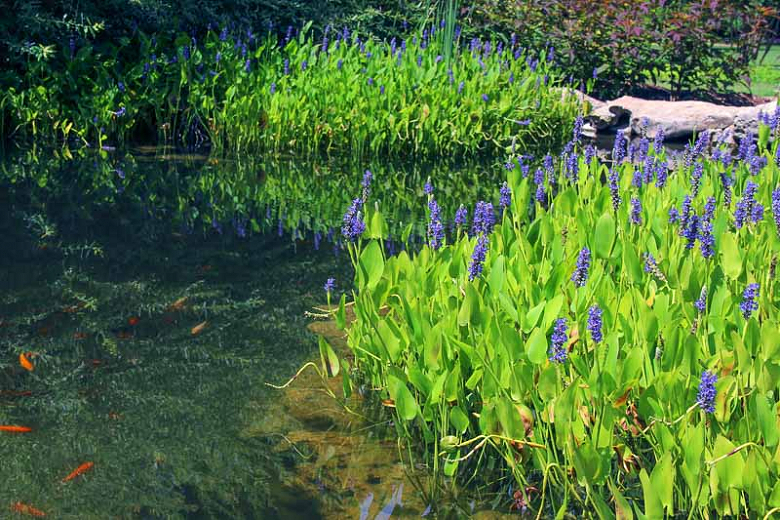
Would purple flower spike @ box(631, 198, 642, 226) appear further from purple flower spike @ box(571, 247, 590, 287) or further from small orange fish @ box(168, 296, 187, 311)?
small orange fish @ box(168, 296, 187, 311)

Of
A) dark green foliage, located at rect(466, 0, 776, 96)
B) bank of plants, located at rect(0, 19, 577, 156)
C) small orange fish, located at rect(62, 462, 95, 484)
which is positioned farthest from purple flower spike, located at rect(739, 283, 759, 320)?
dark green foliage, located at rect(466, 0, 776, 96)

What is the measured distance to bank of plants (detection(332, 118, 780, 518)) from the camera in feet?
8.50

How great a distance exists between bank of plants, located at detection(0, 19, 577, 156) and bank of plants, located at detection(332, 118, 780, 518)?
4662mm

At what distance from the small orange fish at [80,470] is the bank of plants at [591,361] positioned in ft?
3.03

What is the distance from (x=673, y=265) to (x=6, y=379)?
2490 millimetres

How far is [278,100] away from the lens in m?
8.52

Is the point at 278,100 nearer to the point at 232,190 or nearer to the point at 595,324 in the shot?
the point at 232,190

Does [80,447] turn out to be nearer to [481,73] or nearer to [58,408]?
[58,408]

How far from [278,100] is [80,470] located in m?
5.92

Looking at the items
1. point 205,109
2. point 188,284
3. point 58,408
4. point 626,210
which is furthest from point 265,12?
point 58,408

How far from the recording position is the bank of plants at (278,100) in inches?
336

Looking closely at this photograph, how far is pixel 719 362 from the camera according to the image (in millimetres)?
2992

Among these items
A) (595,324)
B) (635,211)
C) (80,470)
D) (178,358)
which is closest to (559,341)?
(595,324)

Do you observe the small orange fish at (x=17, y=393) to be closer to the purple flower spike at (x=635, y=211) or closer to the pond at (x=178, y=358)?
the pond at (x=178, y=358)
